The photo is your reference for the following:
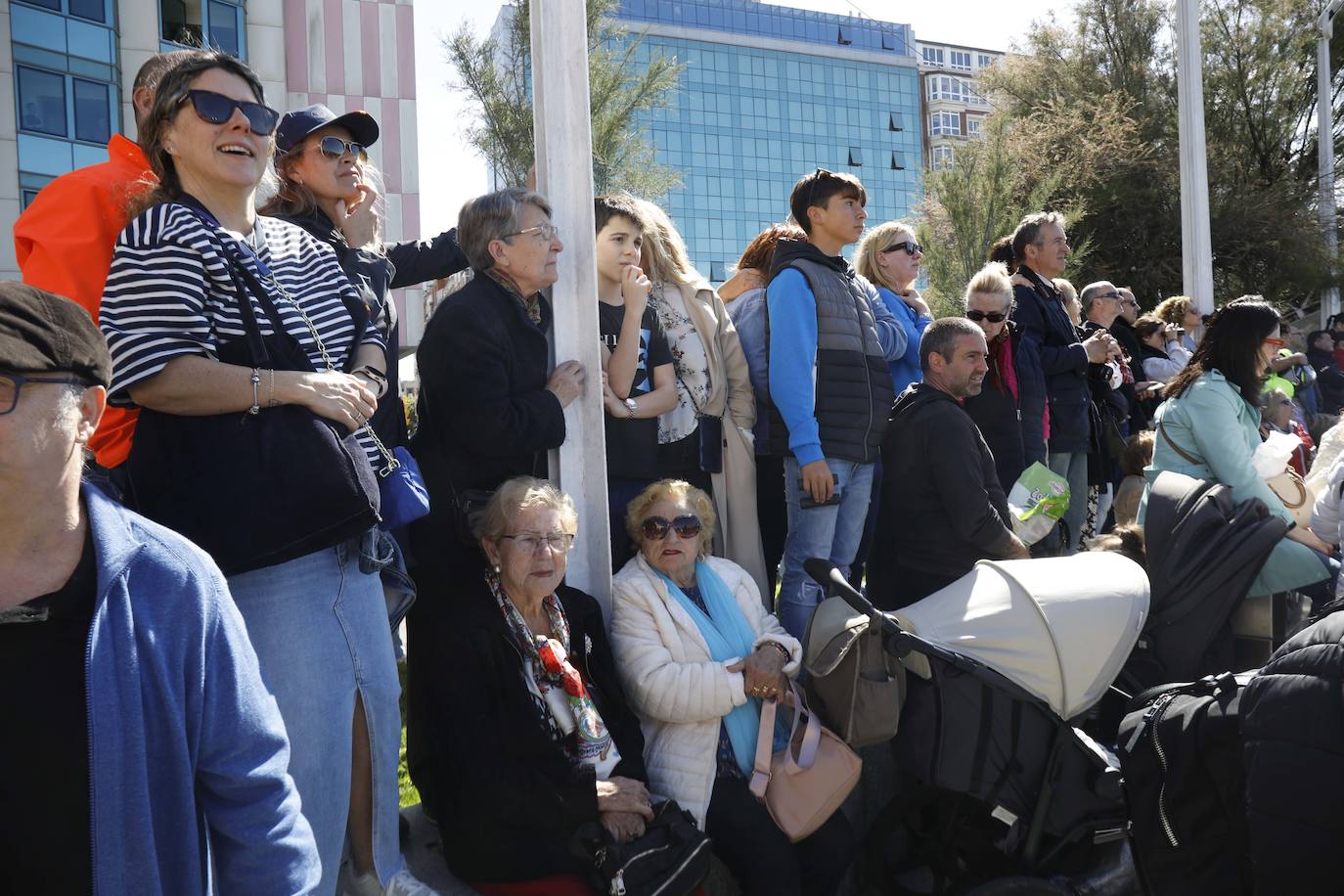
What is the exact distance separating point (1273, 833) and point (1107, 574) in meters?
1.25

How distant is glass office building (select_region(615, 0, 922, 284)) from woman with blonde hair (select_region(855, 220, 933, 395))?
7108cm

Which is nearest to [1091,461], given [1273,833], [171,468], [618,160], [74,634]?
[1273,833]

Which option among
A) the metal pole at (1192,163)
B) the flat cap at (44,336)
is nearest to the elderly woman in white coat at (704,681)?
the flat cap at (44,336)

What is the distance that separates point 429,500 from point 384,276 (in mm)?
664

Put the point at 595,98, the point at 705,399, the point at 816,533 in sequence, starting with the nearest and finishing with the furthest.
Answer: the point at 705,399 → the point at 816,533 → the point at 595,98

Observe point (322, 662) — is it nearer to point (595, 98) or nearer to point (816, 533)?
point (816, 533)

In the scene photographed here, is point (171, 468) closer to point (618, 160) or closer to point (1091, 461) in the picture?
point (1091, 461)

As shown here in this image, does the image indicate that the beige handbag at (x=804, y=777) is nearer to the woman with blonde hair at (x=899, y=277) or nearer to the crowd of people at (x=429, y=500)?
the crowd of people at (x=429, y=500)

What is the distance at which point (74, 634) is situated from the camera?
147 cm

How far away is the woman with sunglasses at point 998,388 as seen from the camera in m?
5.19

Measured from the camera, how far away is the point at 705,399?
13.3 ft

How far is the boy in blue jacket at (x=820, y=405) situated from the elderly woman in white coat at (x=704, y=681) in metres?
0.69

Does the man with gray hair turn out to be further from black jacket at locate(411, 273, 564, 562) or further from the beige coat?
black jacket at locate(411, 273, 564, 562)

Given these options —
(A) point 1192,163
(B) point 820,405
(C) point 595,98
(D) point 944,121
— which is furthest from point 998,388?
(D) point 944,121
